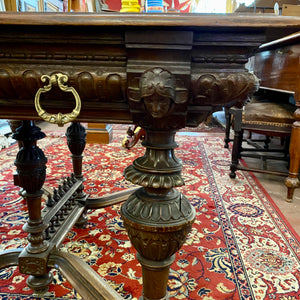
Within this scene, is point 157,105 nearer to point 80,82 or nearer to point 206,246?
point 80,82

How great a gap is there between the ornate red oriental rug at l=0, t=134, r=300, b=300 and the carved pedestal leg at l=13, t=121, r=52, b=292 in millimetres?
100

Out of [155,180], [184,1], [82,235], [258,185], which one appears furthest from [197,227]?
[184,1]

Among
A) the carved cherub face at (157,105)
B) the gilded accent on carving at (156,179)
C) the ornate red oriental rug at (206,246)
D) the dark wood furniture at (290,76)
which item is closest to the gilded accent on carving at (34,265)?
the ornate red oriental rug at (206,246)

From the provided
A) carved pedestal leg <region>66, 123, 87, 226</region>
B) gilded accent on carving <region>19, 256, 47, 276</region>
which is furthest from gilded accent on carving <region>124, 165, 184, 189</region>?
carved pedestal leg <region>66, 123, 87, 226</region>

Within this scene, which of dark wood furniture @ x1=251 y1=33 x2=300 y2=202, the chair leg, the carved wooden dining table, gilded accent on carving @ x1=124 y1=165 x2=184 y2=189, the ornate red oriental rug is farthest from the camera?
the chair leg

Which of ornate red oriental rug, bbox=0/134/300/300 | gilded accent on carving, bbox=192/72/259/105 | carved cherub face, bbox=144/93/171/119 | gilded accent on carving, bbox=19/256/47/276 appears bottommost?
ornate red oriental rug, bbox=0/134/300/300

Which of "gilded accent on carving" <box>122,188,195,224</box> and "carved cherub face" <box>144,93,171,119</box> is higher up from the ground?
"carved cherub face" <box>144,93,171,119</box>

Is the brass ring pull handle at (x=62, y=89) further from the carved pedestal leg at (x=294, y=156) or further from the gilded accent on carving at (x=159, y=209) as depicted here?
the carved pedestal leg at (x=294, y=156)

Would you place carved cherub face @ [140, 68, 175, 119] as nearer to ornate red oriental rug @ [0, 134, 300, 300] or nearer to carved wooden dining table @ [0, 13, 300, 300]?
carved wooden dining table @ [0, 13, 300, 300]

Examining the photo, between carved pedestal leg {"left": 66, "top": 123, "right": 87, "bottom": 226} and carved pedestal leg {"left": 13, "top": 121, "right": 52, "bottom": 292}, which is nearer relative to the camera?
carved pedestal leg {"left": 13, "top": 121, "right": 52, "bottom": 292}

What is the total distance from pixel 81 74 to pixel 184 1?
3.05ft

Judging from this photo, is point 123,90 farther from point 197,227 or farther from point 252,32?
point 197,227

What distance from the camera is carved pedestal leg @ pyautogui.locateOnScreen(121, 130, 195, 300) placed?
615 mm

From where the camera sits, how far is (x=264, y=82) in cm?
227
